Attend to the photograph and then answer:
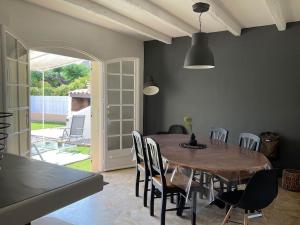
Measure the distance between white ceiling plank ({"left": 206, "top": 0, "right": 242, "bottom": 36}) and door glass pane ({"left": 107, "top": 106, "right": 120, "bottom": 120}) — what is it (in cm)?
250

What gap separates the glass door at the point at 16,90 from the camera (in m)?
2.85

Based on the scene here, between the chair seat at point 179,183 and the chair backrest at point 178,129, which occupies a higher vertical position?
the chair backrest at point 178,129

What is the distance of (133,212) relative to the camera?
327 cm

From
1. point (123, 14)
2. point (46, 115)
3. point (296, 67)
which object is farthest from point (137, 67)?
point (46, 115)

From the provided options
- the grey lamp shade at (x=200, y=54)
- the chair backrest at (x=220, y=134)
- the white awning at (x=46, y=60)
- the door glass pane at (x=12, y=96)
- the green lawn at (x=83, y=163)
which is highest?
the white awning at (x=46, y=60)

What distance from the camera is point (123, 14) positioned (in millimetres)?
3930

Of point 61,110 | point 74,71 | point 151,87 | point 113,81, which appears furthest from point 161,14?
point 74,71

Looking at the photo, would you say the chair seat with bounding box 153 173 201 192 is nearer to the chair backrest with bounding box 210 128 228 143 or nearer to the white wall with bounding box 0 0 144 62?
the chair backrest with bounding box 210 128 228 143

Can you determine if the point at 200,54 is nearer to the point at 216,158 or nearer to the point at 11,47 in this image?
the point at 216,158

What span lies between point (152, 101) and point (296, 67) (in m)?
2.80

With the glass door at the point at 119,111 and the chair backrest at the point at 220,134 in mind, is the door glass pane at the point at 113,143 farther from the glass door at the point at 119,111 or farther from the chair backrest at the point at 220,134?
the chair backrest at the point at 220,134

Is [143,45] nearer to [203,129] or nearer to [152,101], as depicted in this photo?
[152,101]

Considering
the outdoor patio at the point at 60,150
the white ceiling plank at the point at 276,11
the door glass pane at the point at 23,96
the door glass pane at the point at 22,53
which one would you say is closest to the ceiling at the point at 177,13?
the white ceiling plank at the point at 276,11

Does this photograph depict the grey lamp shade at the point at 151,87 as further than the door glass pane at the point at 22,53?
Yes
